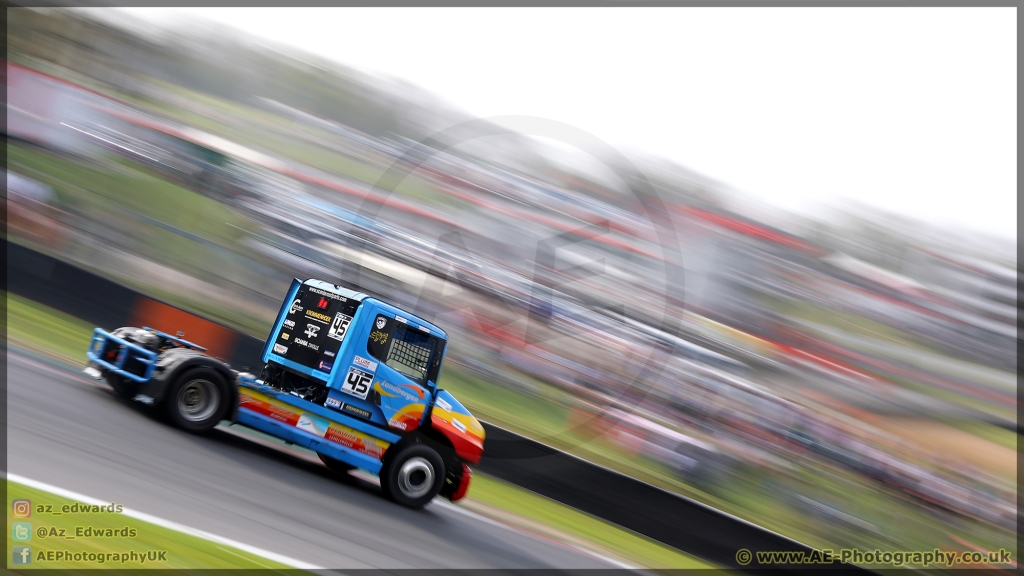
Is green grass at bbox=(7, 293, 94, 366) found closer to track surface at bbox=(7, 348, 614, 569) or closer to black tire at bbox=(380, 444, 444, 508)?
track surface at bbox=(7, 348, 614, 569)

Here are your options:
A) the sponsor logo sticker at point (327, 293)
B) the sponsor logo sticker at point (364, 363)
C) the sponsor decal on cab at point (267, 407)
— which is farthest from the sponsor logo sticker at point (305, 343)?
the sponsor decal on cab at point (267, 407)

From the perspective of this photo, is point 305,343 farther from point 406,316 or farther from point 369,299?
point 406,316

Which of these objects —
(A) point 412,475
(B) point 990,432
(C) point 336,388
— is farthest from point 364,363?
(B) point 990,432

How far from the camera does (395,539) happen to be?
263 inches

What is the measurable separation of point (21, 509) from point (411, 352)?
3.80 meters

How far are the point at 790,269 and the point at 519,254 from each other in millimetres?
6127

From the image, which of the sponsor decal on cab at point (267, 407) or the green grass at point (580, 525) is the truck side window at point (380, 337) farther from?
the green grass at point (580, 525)

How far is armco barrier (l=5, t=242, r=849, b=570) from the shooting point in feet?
33.6

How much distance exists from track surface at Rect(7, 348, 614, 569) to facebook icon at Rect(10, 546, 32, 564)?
34.7 inches

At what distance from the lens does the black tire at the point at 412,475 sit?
309 inches

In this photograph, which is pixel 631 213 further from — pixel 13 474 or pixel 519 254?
pixel 13 474

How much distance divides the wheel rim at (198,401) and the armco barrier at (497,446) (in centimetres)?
383

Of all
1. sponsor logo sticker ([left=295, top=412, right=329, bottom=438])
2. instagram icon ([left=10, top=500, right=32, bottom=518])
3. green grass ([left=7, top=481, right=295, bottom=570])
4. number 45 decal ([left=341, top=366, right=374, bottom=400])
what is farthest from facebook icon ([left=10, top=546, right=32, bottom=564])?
number 45 decal ([left=341, top=366, right=374, bottom=400])

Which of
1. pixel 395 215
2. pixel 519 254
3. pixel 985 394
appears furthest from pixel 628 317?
pixel 985 394
